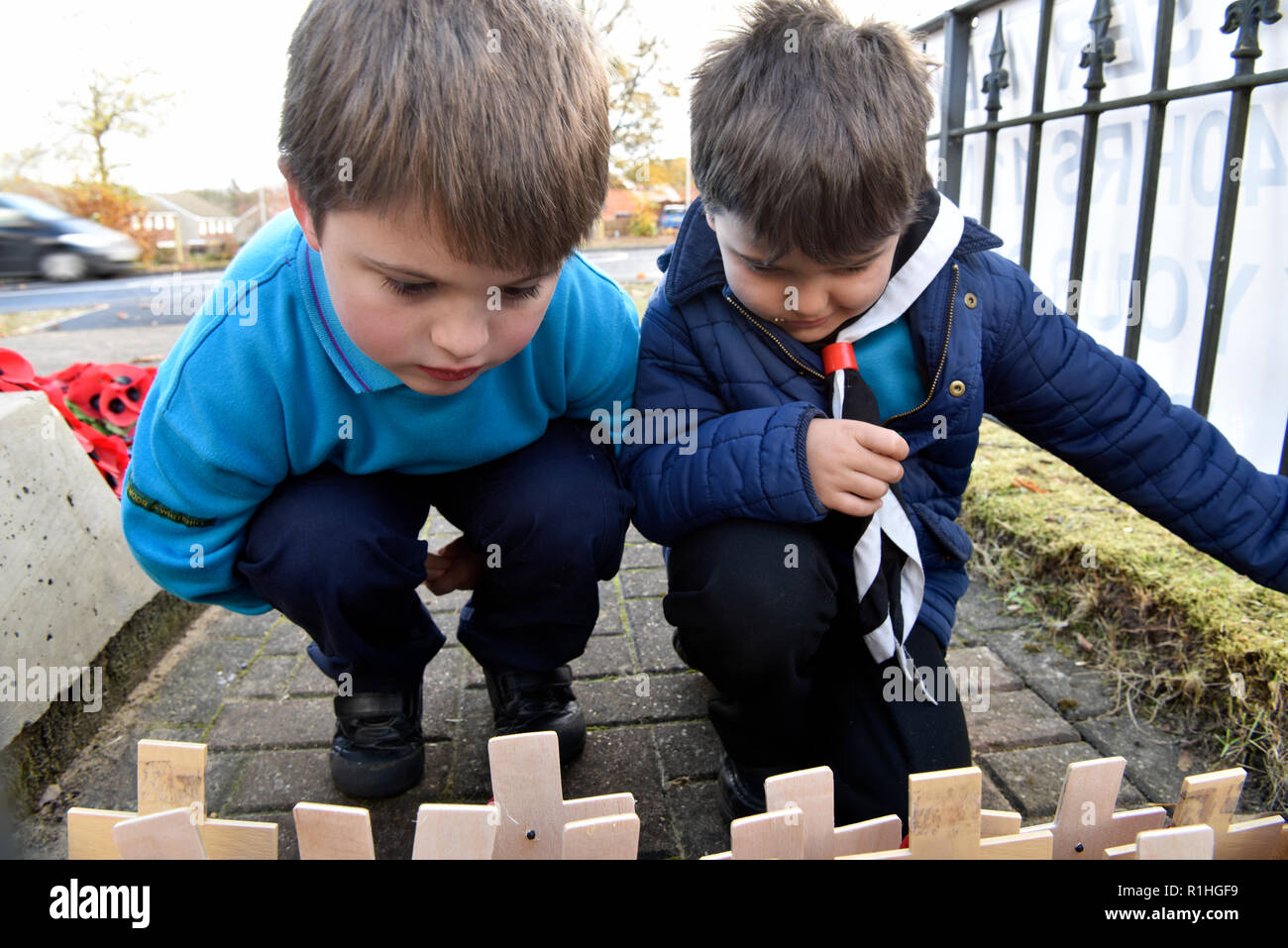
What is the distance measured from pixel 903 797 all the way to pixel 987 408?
2.52ft

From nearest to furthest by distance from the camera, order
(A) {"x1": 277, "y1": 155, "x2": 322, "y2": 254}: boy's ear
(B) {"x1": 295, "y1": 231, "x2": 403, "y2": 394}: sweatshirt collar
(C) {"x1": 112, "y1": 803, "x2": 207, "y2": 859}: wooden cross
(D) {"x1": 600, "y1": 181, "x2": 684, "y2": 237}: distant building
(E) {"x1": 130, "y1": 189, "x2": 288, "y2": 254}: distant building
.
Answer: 1. (C) {"x1": 112, "y1": 803, "x2": 207, "y2": 859}: wooden cross
2. (A) {"x1": 277, "y1": 155, "x2": 322, "y2": 254}: boy's ear
3. (B) {"x1": 295, "y1": 231, "x2": 403, "y2": 394}: sweatshirt collar
4. (D) {"x1": 600, "y1": 181, "x2": 684, "y2": 237}: distant building
5. (E) {"x1": 130, "y1": 189, "x2": 288, "y2": 254}: distant building

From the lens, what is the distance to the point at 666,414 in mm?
1690

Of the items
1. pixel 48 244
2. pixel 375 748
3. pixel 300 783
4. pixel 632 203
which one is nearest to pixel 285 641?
pixel 300 783

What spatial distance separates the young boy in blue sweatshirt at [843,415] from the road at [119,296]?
6.88 meters

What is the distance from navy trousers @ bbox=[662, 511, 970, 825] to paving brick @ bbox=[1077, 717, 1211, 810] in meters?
0.41

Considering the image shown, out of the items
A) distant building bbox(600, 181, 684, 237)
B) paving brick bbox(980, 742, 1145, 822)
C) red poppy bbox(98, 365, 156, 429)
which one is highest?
distant building bbox(600, 181, 684, 237)

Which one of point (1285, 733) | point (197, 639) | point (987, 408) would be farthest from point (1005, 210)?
point (197, 639)

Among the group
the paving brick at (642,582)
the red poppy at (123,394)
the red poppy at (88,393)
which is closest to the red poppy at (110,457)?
the red poppy at (123,394)

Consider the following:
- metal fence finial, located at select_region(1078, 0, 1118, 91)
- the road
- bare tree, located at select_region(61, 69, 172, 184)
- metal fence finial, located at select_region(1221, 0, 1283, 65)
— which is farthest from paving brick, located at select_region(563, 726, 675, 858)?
bare tree, located at select_region(61, 69, 172, 184)

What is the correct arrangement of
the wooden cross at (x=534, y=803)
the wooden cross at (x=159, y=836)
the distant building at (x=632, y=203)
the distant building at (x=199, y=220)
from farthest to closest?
the distant building at (x=199, y=220), the distant building at (x=632, y=203), the wooden cross at (x=534, y=803), the wooden cross at (x=159, y=836)

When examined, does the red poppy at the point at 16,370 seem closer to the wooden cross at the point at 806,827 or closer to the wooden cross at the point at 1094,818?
the wooden cross at the point at 806,827

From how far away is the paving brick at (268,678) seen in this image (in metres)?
2.07

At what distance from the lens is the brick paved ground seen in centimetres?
168

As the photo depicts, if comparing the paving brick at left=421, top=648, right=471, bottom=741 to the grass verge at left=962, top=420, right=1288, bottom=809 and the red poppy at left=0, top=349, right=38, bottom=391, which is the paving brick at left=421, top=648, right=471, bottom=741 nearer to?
the red poppy at left=0, top=349, right=38, bottom=391
